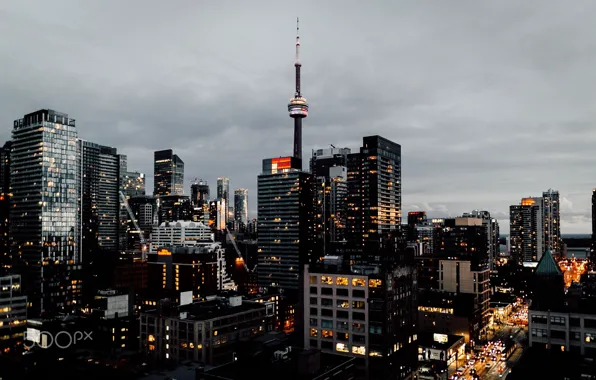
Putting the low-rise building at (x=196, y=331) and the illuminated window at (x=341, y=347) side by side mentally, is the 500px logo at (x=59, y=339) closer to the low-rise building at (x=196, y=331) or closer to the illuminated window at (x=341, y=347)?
the low-rise building at (x=196, y=331)

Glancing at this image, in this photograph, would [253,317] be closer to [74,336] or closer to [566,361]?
[74,336]

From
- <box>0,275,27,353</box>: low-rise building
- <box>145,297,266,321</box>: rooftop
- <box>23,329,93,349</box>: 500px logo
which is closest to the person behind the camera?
<box>145,297,266,321</box>: rooftop

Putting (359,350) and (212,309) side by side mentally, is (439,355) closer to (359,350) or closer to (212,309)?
(359,350)

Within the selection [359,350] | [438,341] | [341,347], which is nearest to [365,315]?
[359,350]

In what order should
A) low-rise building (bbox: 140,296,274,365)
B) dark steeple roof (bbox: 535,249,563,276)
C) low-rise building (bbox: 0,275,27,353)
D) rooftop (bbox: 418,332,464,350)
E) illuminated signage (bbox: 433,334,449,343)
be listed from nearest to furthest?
low-rise building (bbox: 140,296,274,365) < rooftop (bbox: 418,332,464,350) < illuminated signage (bbox: 433,334,449,343) < low-rise building (bbox: 0,275,27,353) < dark steeple roof (bbox: 535,249,563,276)

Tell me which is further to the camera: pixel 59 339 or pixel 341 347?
pixel 59 339

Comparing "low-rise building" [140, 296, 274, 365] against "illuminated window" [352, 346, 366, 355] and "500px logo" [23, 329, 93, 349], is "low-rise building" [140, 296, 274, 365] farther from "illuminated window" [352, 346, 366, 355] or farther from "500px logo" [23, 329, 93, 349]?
"illuminated window" [352, 346, 366, 355]

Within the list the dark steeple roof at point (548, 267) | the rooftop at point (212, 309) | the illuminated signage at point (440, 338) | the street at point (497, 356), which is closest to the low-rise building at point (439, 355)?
the illuminated signage at point (440, 338)

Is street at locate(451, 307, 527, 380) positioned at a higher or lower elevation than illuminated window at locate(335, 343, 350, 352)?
lower

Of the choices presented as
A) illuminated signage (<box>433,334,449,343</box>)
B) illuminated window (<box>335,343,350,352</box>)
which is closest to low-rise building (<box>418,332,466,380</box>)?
illuminated signage (<box>433,334,449,343</box>)

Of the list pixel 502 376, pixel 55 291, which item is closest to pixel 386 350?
pixel 502 376
